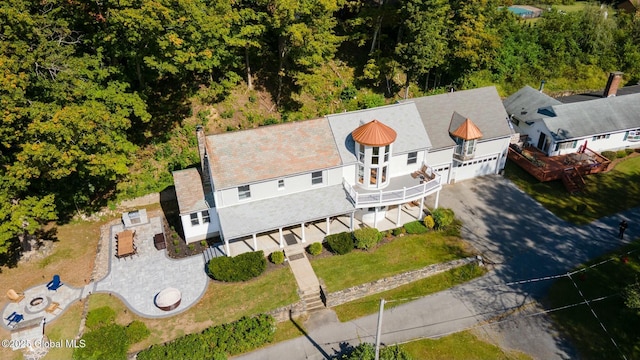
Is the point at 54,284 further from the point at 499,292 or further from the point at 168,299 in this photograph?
the point at 499,292

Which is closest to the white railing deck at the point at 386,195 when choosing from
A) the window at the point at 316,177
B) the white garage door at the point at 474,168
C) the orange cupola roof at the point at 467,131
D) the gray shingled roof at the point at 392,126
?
the window at the point at 316,177

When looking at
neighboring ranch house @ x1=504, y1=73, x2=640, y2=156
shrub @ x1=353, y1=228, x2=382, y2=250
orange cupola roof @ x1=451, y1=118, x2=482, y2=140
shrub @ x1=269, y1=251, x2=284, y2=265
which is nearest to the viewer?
shrub @ x1=269, y1=251, x2=284, y2=265

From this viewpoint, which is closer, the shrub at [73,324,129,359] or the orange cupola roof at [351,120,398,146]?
the shrub at [73,324,129,359]

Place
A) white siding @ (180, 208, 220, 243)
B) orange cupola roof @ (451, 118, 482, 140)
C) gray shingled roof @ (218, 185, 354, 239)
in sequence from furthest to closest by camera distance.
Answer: orange cupola roof @ (451, 118, 482, 140), white siding @ (180, 208, 220, 243), gray shingled roof @ (218, 185, 354, 239)

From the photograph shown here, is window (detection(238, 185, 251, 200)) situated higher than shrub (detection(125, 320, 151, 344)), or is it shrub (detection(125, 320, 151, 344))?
window (detection(238, 185, 251, 200))

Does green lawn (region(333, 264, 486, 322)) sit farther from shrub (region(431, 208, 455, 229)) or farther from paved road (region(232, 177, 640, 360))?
shrub (region(431, 208, 455, 229))

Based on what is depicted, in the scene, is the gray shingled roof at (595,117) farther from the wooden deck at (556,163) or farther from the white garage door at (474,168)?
the white garage door at (474,168)

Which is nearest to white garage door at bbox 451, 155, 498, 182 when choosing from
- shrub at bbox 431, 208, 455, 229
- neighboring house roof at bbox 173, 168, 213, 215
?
shrub at bbox 431, 208, 455, 229

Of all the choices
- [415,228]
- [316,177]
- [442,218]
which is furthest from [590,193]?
[316,177]
